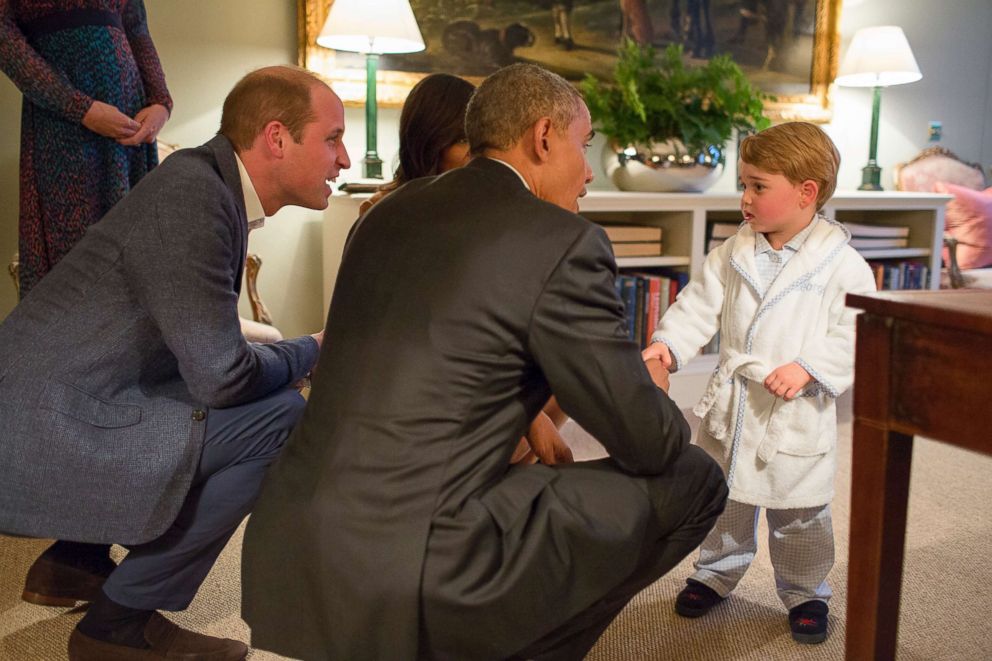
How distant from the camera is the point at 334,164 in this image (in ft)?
5.69

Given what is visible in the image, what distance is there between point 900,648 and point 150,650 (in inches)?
54.6

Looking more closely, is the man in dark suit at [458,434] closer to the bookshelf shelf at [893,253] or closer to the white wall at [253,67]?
the white wall at [253,67]

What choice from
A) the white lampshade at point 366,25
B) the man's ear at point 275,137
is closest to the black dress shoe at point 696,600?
the man's ear at point 275,137

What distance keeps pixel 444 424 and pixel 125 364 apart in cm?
66

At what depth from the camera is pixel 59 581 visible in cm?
181

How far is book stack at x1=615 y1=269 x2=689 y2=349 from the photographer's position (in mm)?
3408

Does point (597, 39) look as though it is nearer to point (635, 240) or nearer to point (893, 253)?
point (635, 240)

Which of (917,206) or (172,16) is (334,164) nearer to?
(172,16)

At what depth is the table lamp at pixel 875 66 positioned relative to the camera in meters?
4.00

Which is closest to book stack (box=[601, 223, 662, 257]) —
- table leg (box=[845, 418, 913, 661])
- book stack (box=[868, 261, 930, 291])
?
book stack (box=[868, 261, 930, 291])

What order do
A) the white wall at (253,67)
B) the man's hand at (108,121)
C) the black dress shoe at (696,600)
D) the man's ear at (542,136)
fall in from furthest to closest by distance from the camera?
the white wall at (253,67) → the man's hand at (108,121) → the black dress shoe at (696,600) → the man's ear at (542,136)

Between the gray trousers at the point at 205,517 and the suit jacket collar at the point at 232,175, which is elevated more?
the suit jacket collar at the point at 232,175

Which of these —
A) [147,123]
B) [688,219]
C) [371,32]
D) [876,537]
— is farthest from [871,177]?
[876,537]

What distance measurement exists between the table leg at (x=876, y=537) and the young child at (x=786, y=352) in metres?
0.57
